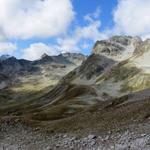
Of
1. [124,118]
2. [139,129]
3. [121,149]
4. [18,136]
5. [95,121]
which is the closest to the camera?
[121,149]

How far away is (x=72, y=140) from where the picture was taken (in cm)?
3491

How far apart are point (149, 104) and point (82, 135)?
1036 cm

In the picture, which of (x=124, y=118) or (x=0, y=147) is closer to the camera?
(x=0, y=147)

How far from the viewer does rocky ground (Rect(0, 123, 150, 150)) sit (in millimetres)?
29641

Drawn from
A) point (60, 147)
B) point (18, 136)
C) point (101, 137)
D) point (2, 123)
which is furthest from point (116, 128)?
point (2, 123)

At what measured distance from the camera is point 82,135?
121 feet

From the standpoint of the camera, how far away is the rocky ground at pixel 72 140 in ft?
97.2

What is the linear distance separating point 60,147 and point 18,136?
7.13m

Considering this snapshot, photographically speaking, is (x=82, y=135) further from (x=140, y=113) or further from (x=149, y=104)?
(x=149, y=104)

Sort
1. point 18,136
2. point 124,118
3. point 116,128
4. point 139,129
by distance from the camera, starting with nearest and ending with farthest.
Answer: point 139,129
point 116,128
point 18,136
point 124,118

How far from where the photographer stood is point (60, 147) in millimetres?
33188

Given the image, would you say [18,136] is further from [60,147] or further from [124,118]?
[124,118]

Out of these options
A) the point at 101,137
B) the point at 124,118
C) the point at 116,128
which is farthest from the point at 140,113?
the point at 101,137

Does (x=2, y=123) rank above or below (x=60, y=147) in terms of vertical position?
above
